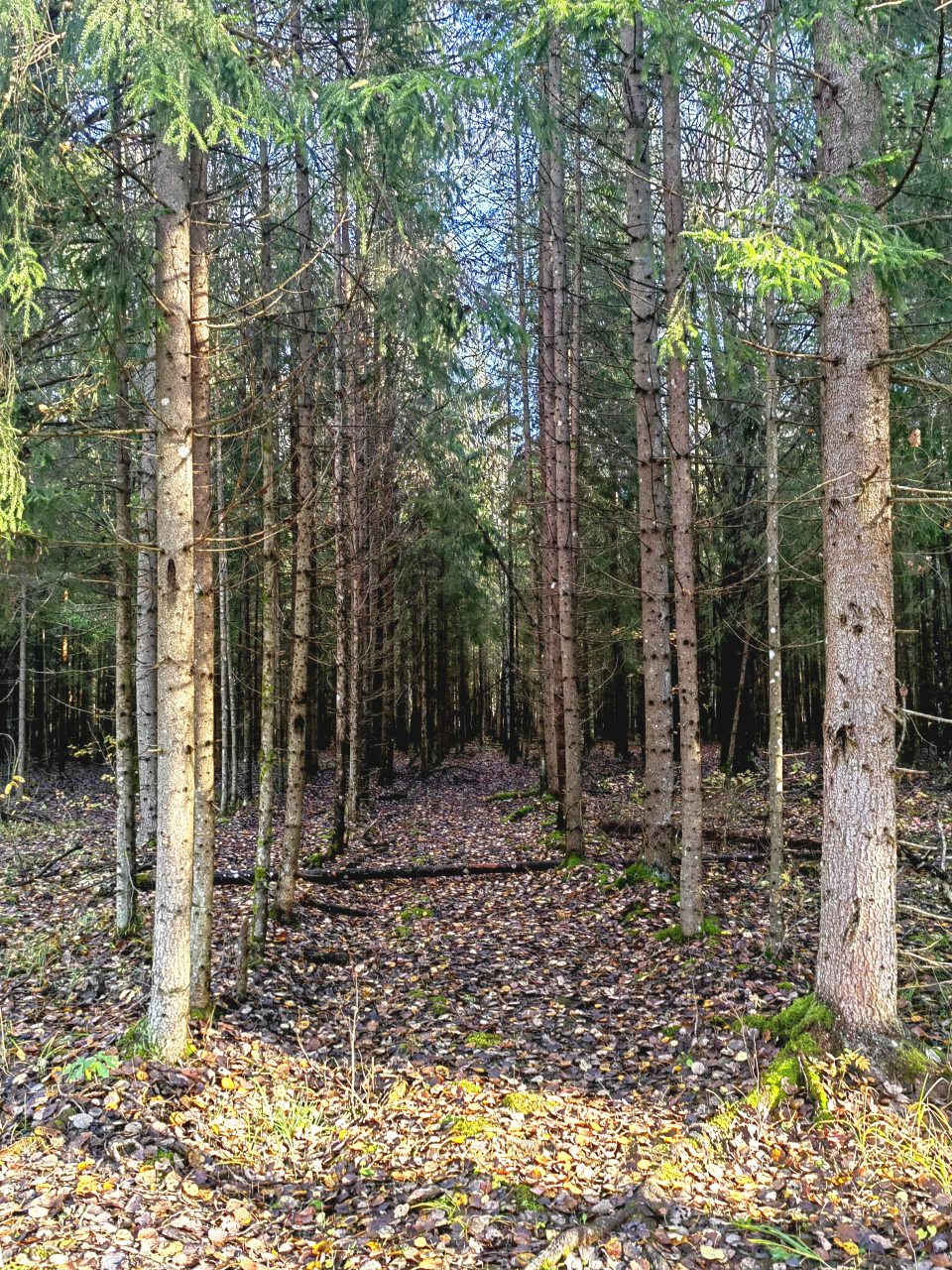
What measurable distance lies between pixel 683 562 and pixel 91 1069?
6449 millimetres

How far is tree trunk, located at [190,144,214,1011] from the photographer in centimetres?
593

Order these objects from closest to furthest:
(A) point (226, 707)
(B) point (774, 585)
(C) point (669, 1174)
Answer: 1. (C) point (669, 1174)
2. (B) point (774, 585)
3. (A) point (226, 707)

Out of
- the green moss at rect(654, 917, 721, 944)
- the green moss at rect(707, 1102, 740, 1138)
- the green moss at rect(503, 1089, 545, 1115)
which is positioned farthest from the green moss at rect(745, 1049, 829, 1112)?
the green moss at rect(654, 917, 721, 944)

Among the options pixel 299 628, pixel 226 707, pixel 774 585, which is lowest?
pixel 226 707

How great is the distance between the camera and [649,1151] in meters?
4.44

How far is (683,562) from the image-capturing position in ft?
25.6

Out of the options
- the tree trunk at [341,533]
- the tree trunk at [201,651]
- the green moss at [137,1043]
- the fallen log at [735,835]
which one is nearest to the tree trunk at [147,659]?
the tree trunk at [341,533]

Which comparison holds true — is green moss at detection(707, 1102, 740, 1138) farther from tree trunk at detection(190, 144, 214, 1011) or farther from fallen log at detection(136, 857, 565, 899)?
fallen log at detection(136, 857, 565, 899)

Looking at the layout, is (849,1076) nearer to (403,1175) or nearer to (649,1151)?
(649,1151)

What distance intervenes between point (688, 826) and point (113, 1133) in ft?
17.8

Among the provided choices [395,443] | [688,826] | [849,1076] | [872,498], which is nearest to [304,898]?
[688,826]

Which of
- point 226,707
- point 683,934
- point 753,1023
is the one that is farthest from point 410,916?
point 226,707

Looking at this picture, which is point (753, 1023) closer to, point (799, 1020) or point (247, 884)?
point (799, 1020)

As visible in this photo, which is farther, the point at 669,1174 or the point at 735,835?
the point at 735,835
